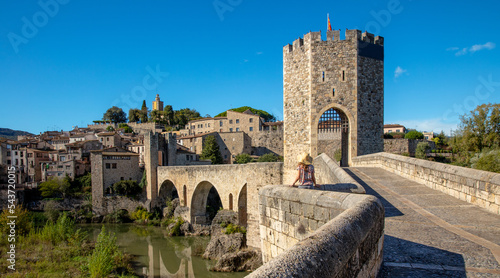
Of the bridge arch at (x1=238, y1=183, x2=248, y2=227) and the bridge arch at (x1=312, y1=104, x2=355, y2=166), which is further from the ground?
the bridge arch at (x1=312, y1=104, x2=355, y2=166)

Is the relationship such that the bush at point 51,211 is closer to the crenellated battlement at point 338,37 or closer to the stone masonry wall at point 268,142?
the crenellated battlement at point 338,37

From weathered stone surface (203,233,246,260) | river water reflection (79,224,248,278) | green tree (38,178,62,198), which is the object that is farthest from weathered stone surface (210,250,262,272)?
green tree (38,178,62,198)

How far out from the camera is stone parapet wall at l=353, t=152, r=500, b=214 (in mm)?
5890

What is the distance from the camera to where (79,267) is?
1891 centimetres

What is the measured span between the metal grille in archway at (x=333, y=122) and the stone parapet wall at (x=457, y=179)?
4.10 metres

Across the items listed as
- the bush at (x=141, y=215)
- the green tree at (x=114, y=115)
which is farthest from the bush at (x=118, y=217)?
the green tree at (x=114, y=115)

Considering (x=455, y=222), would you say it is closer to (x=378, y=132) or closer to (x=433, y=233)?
(x=433, y=233)

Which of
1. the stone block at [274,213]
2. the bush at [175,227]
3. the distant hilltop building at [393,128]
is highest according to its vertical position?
the distant hilltop building at [393,128]

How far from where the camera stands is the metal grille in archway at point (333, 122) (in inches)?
595

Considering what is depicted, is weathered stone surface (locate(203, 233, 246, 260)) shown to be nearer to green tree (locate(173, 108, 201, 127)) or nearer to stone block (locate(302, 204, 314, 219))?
stone block (locate(302, 204, 314, 219))

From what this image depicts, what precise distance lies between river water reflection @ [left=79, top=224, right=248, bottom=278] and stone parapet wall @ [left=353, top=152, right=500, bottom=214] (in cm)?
1113

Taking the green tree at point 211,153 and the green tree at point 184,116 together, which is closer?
the green tree at point 211,153

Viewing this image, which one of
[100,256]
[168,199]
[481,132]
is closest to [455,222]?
[100,256]

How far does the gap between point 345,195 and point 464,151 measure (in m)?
22.1
